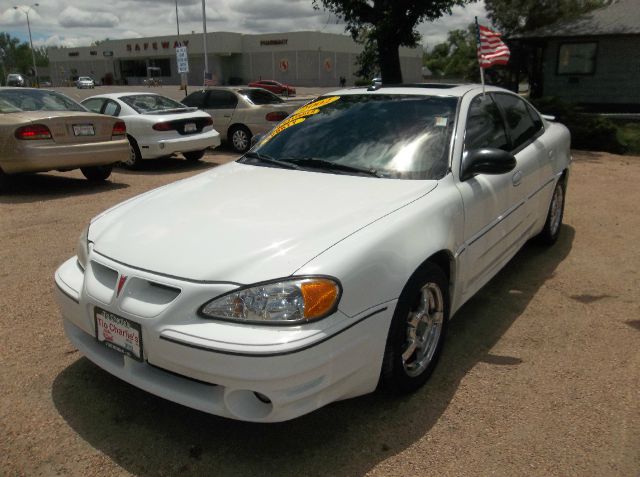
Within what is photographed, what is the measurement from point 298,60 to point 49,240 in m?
61.6

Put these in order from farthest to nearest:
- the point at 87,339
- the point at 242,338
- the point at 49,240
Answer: the point at 49,240, the point at 87,339, the point at 242,338

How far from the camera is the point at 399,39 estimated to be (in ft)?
56.1

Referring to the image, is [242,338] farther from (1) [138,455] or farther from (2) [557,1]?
(2) [557,1]

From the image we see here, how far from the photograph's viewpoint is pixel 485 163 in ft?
10.4

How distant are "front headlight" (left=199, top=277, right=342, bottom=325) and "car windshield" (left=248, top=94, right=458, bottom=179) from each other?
1.19 metres

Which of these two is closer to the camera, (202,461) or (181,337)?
(181,337)

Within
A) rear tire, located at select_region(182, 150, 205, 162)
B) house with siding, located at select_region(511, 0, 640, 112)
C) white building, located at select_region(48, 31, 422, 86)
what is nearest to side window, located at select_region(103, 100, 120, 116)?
rear tire, located at select_region(182, 150, 205, 162)

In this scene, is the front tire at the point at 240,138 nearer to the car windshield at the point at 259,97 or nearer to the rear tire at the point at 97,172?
the car windshield at the point at 259,97

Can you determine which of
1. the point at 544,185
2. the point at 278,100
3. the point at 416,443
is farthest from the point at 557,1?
the point at 416,443

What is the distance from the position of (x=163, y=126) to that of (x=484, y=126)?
23.7 feet

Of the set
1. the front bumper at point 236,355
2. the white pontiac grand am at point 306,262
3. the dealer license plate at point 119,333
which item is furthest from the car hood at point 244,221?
the dealer license plate at point 119,333

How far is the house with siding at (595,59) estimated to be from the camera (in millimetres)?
19938

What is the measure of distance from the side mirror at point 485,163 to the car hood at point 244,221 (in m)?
0.29

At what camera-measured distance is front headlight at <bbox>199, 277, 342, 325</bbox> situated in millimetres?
2180
